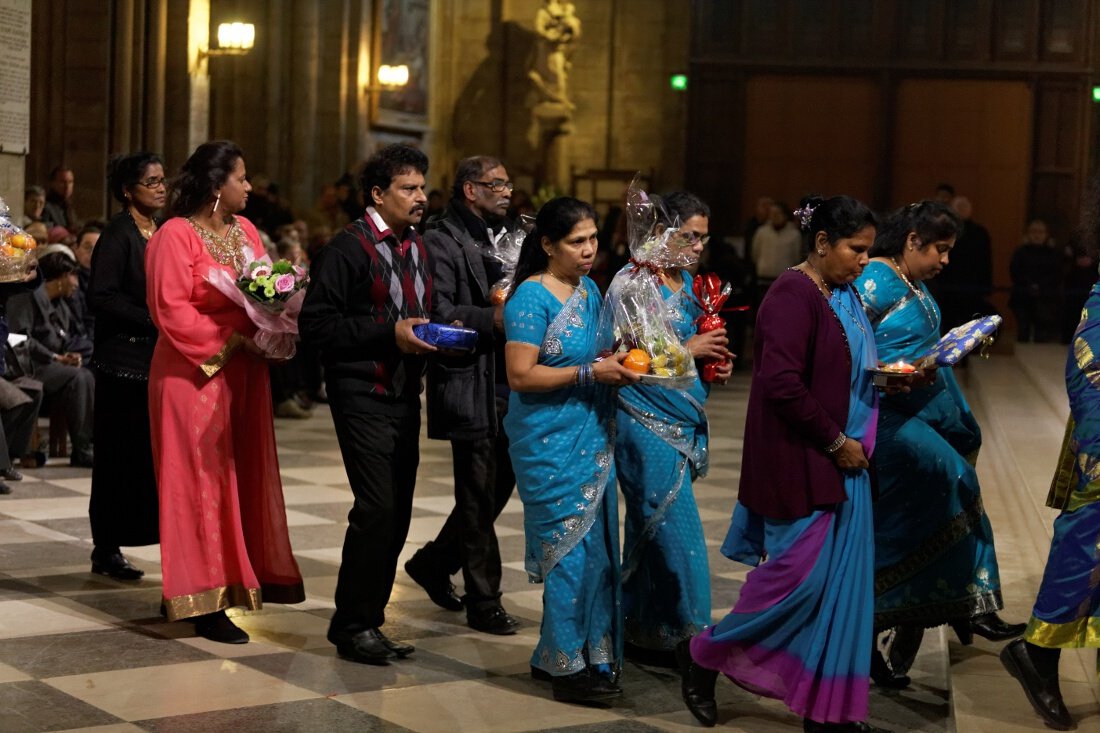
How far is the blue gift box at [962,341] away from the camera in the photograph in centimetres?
502

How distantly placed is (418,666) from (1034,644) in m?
1.97

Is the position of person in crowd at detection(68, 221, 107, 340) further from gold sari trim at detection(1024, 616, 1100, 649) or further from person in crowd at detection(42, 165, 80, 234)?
gold sari trim at detection(1024, 616, 1100, 649)

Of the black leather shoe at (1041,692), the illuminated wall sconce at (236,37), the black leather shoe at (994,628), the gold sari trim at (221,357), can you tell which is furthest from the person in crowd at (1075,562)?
the illuminated wall sconce at (236,37)

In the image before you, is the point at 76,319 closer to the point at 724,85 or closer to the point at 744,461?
the point at 744,461

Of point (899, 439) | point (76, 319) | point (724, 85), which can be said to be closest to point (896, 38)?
point (724, 85)

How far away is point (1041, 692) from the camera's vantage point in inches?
196

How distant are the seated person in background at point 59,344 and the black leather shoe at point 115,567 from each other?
3.14 metres

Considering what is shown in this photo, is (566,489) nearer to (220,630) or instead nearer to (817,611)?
(817,611)

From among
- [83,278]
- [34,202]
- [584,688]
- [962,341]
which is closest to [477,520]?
[584,688]

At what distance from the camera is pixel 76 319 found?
10836 millimetres

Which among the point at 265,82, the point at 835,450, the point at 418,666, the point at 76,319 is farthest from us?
the point at 265,82

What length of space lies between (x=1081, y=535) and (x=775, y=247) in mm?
14496

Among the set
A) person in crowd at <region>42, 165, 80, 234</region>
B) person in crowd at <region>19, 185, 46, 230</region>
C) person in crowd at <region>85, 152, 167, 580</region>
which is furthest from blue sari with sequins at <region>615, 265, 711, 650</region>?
person in crowd at <region>42, 165, 80, 234</region>

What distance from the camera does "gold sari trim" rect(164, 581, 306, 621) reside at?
5.94 meters
